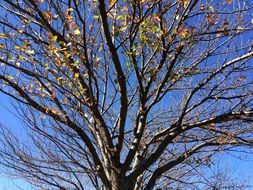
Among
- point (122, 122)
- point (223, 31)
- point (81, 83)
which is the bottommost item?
point (122, 122)

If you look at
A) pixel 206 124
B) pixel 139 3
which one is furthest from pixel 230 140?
pixel 139 3

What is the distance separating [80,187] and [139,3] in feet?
13.3

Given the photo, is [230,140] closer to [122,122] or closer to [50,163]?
[122,122]

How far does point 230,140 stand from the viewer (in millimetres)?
6309

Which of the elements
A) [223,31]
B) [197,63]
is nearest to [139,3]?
[223,31]

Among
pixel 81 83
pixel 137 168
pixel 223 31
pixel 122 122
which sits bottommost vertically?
pixel 137 168

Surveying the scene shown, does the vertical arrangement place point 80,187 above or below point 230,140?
below

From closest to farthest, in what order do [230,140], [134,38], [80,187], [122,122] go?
[134,38]
[122,122]
[230,140]
[80,187]

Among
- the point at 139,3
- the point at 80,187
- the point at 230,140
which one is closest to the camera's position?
the point at 139,3

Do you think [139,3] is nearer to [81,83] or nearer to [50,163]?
[81,83]

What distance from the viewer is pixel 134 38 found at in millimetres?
5293

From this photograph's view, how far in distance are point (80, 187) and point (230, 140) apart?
302 cm

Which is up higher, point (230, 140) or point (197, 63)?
point (197, 63)

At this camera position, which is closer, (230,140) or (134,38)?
(134,38)
